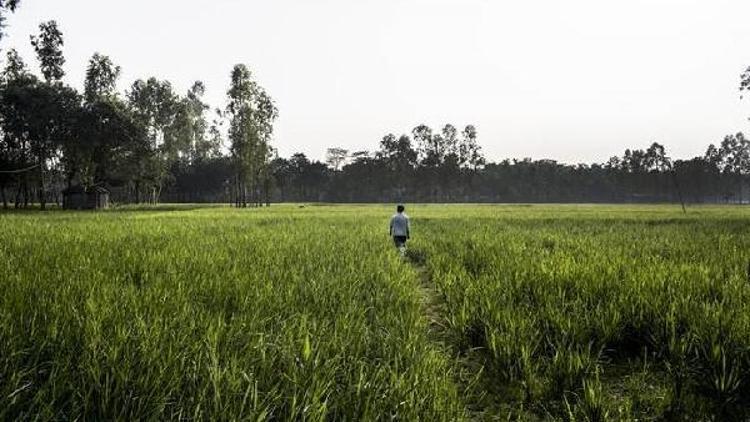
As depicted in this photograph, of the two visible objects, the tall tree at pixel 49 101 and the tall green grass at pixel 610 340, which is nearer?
the tall green grass at pixel 610 340

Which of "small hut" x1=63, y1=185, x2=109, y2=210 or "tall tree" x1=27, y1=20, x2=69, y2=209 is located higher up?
"tall tree" x1=27, y1=20, x2=69, y2=209

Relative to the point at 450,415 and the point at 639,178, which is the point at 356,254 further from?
the point at 639,178

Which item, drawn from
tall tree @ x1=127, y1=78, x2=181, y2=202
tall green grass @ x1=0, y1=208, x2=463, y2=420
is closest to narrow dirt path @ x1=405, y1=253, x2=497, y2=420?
tall green grass @ x1=0, y1=208, x2=463, y2=420

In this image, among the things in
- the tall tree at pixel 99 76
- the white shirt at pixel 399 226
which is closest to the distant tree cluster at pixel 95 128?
the tall tree at pixel 99 76

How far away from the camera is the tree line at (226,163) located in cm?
5141

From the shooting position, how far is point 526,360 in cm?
407

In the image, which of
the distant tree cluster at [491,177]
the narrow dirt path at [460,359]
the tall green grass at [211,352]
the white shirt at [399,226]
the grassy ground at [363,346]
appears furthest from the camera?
the distant tree cluster at [491,177]

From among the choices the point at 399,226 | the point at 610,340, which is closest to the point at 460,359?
the point at 610,340

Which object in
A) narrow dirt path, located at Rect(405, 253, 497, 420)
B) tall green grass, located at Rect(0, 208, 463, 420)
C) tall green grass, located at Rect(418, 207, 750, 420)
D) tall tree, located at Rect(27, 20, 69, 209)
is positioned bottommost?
narrow dirt path, located at Rect(405, 253, 497, 420)

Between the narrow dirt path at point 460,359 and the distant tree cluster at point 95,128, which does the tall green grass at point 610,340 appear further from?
the distant tree cluster at point 95,128

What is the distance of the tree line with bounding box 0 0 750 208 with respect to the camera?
5141 cm

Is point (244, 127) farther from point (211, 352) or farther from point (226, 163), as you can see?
point (211, 352)

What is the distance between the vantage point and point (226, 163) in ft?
322

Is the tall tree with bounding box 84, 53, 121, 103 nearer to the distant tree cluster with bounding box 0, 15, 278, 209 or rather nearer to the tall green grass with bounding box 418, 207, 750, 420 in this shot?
the distant tree cluster with bounding box 0, 15, 278, 209
